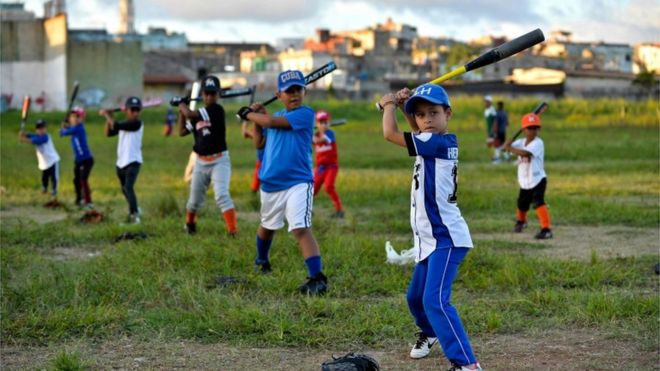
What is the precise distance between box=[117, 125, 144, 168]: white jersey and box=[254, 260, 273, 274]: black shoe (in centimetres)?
494

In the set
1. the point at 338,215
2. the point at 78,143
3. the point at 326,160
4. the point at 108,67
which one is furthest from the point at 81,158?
the point at 108,67

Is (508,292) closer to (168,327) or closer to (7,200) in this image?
(168,327)

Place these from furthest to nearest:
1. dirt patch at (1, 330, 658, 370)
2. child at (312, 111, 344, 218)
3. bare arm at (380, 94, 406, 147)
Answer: child at (312, 111, 344, 218) → dirt patch at (1, 330, 658, 370) → bare arm at (380, 94, 406, 147)

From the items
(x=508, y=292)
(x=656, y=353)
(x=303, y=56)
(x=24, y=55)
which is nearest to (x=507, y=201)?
(x=508, y=292)

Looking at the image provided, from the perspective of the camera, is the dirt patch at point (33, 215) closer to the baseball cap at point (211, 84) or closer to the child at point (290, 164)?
the baseball cap at point (211, 84)

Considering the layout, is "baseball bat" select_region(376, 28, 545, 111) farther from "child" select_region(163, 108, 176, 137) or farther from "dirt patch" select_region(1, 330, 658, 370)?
"child" select_region(163, 108, 176, 137)

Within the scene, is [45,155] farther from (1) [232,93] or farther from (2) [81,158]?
(1) [232,93]

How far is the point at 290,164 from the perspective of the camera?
918cm

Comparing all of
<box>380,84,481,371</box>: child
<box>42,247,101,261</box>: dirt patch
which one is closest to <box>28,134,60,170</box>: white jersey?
<box>42,247,101,261</box>: dirt patch

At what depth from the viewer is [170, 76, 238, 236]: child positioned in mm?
11836

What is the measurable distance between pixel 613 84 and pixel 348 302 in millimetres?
61518

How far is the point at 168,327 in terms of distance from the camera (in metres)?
7.48

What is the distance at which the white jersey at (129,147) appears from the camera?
46.2 feet

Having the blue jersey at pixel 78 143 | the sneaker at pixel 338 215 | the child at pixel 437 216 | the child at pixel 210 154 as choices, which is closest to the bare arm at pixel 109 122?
the blue jersey at pixel 78 143
